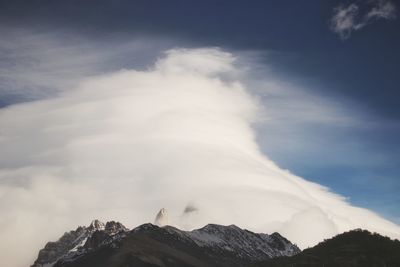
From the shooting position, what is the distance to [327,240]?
581 feet

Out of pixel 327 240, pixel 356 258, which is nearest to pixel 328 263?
pixel 356 258

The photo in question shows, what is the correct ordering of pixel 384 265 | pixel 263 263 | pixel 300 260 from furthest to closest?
pixel 263 263 → pixel 300 260 → pixel 384 265

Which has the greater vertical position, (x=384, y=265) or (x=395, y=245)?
(x=395, y=245)

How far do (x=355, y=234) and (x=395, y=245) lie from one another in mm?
15492

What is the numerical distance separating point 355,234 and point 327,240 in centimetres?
939

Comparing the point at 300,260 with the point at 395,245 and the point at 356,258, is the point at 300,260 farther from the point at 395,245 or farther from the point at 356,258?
the point at 395,245

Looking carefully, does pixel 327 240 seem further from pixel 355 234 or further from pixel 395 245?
pixel 395 245

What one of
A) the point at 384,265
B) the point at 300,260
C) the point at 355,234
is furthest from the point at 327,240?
the point at 384,265

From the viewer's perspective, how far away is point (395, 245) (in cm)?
16288

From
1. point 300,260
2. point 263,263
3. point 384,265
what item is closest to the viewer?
point 384,265

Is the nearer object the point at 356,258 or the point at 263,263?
the point at 356,258

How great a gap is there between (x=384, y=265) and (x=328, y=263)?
15.5 meters

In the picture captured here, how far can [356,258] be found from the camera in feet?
508

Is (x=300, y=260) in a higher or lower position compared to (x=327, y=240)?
lower
